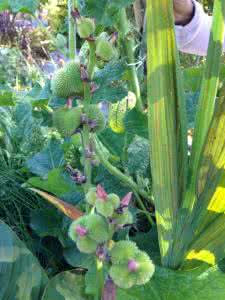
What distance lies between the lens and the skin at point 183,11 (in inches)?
48.2

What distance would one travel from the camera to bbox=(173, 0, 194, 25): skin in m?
1.22

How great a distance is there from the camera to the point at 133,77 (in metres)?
0.94

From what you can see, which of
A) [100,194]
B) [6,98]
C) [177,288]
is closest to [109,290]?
[100,194]

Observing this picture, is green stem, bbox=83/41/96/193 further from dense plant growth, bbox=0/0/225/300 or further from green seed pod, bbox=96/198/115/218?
green seed pod, bbox=96/198/115/218

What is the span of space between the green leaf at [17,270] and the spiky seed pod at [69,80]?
264 mm

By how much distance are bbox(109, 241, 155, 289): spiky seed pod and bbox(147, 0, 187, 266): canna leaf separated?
0.76ft

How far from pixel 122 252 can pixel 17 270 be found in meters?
0.36

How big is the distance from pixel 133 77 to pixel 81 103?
0.20 metres

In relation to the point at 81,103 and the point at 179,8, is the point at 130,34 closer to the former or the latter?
the point at 81,103

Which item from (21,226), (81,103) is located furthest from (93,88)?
(21,226)

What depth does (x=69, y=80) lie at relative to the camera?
27.9 inches

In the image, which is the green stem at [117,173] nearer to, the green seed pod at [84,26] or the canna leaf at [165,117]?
the canna leaf at [165,117]

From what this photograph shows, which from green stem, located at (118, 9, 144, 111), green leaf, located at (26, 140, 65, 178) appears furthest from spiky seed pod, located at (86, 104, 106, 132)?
green leaf, located at (26, 140, 65, 178)

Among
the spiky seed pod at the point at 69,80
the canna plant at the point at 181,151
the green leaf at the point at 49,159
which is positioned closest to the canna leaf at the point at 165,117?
the canna plant at the point at 181,151
